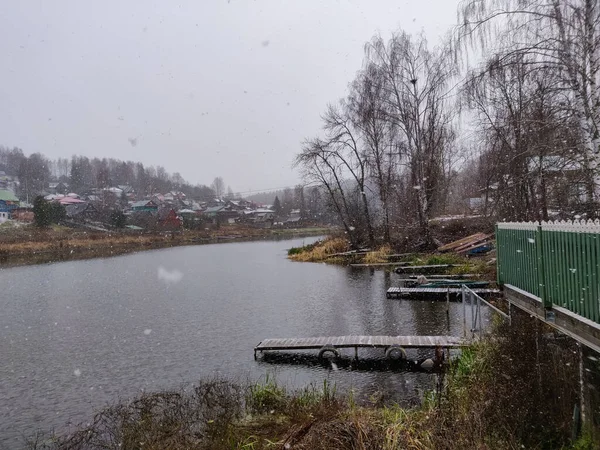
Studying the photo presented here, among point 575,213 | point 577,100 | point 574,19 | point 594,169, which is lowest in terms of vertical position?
point 575,213

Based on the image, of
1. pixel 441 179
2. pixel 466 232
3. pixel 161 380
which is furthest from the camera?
pixel 441 179

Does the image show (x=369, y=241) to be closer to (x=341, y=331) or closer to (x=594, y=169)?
(x=341, y=331)

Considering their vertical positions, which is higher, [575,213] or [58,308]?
[575,213]

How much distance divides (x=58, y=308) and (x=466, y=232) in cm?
2058

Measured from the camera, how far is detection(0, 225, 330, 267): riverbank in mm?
38250

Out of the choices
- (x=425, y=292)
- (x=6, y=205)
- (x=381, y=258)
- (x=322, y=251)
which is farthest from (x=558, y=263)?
(x=6, y=205)

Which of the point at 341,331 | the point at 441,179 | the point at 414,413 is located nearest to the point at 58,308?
the point at 341,331

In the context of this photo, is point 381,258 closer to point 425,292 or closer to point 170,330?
point 425,292

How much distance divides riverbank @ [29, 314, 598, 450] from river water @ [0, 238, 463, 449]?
124 centimetres

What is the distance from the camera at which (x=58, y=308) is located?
56.4 ft

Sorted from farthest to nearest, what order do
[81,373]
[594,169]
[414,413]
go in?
[81,373]
[594,169]
[414,413]

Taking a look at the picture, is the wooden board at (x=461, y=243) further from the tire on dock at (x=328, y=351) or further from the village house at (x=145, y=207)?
the village house at (x=145, y=207)

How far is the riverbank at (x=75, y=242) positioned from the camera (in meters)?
38.2

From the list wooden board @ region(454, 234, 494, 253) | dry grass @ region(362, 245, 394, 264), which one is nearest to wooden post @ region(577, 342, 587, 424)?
wooden board @ region(454, 234, 494, 253)
